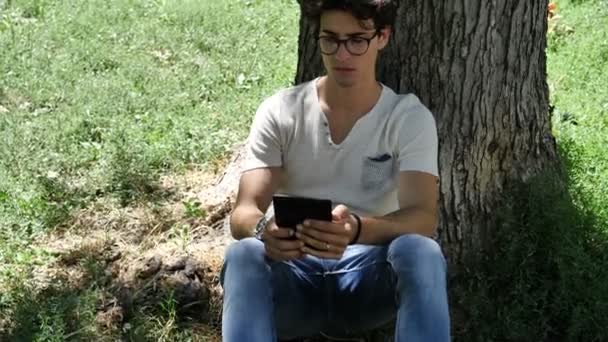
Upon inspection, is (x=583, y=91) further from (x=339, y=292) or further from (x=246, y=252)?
(x=246, y=252)

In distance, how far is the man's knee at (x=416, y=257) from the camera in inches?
130

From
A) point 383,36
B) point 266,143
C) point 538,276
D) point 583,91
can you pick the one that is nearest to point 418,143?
point 383,36

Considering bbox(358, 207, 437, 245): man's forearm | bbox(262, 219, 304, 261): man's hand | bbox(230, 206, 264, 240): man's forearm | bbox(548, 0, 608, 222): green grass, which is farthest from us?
bbox(548, 0, 608, 222): green grass

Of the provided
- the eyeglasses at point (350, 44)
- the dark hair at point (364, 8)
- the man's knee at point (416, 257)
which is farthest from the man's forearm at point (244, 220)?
the dark hair at point (364, 8)

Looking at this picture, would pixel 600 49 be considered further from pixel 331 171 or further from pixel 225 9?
pixel 331 171

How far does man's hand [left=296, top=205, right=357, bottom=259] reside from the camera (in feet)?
10.9

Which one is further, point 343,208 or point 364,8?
point 364,8

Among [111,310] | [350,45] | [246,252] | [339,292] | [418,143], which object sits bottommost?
[111,310]

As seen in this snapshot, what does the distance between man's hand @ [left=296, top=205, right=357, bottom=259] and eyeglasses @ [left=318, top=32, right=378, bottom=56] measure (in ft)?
1.97

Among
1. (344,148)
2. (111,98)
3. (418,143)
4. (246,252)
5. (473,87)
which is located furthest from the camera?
(111,98)

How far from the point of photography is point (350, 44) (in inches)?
141

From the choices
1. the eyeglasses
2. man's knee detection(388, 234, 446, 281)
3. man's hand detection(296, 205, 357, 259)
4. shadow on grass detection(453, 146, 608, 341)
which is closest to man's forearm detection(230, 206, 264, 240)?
man's hand detection(296, 205, 357, 259)

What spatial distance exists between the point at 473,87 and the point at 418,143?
658 mm

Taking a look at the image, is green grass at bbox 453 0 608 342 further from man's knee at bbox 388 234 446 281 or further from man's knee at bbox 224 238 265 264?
man's knee at bbox 224 238 265 264
